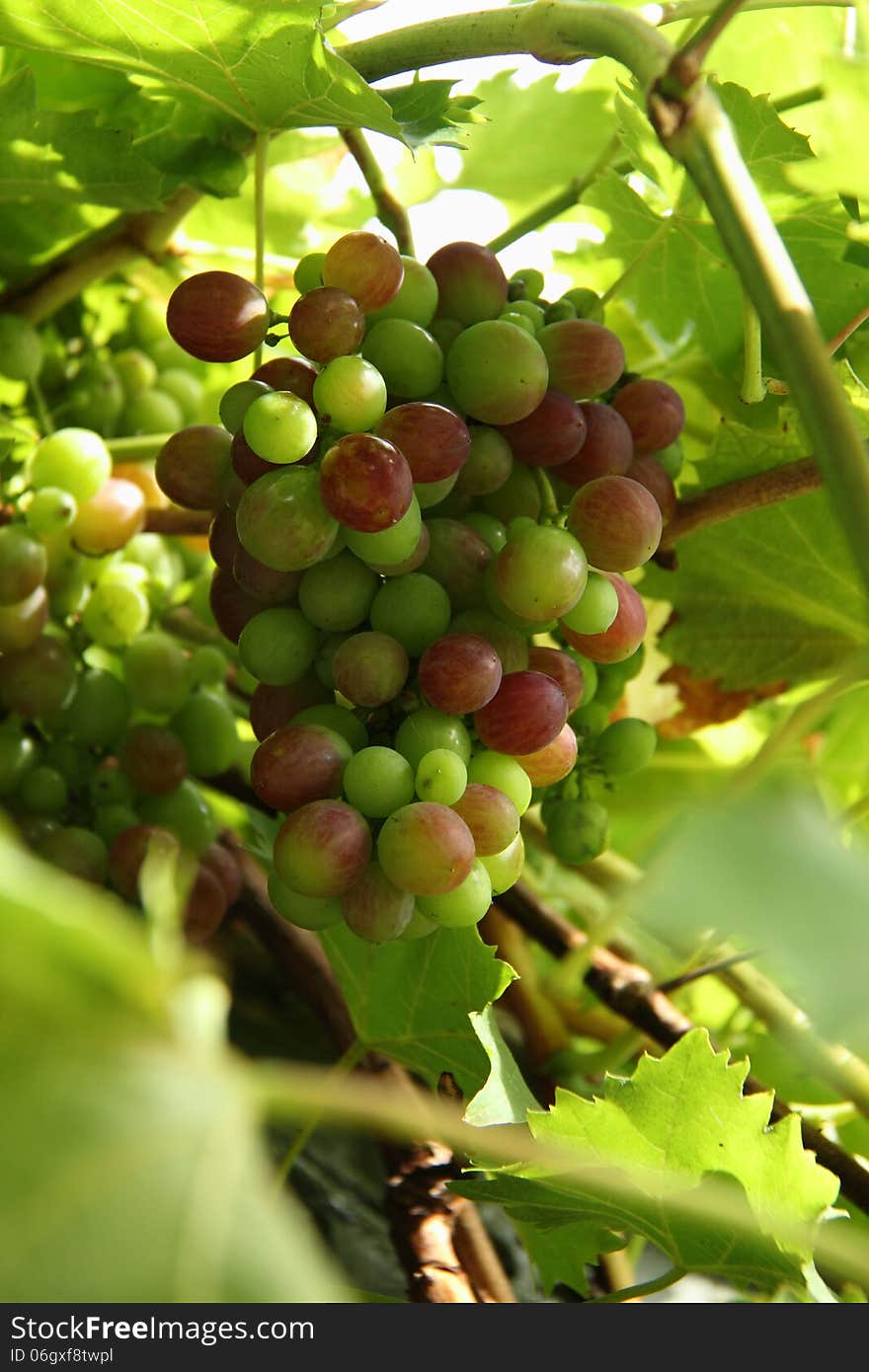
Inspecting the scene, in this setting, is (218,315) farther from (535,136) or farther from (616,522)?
(535,136)

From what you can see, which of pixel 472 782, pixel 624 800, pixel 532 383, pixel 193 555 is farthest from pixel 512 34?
pixel 624 800

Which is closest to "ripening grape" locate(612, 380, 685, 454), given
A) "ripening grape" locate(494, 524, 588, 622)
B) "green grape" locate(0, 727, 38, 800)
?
"ripening grape" locate(494, 524, 588, 622)

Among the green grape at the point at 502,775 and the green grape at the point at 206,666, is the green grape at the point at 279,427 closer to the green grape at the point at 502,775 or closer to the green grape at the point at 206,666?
the green grape at the point at 502,775

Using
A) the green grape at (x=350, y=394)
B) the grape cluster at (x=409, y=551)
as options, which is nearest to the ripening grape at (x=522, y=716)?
the grape cluster at (x=409, y=551)

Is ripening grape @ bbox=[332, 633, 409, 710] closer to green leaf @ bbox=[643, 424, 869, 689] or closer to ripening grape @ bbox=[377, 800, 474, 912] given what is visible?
ripening grape @ bbox=[377, 800, 474, 912]

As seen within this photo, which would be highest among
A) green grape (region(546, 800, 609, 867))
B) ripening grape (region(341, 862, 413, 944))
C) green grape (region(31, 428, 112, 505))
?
ripening grape (region(341, 862, 413, 944))

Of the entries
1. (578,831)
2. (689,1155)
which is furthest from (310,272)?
(689,1155)
